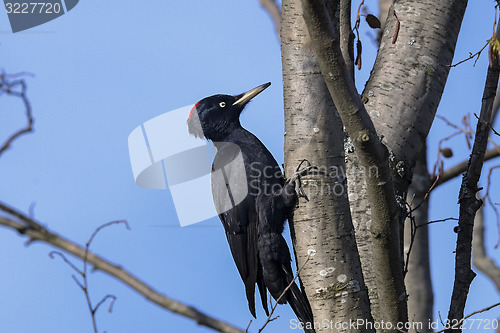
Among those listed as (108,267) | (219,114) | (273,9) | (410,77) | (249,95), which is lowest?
(108,267)

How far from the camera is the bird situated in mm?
3557

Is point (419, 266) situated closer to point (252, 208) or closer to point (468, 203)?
point (252, 208)

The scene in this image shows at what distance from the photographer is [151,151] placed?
337 centimetres

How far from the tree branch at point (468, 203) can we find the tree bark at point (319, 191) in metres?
0.45

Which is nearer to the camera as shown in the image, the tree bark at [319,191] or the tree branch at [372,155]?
the tree branch at [372,155]

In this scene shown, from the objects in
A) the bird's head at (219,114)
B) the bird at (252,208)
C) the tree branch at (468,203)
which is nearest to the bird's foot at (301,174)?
the bird at (252,208)

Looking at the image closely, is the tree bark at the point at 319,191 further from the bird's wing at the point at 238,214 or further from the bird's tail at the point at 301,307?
the bird's wing at the point at 238,214

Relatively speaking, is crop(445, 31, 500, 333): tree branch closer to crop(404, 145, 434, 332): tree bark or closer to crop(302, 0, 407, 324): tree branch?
crop(302, 0, 407, 324): tree branch

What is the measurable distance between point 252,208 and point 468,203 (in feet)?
4.80

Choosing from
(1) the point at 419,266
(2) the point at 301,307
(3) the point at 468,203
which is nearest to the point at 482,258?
(1) the point at 419,266

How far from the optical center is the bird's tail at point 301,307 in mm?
2732

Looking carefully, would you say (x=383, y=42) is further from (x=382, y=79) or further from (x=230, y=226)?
(x=230, y=226)

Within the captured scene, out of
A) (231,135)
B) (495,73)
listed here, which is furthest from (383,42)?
(231,135)

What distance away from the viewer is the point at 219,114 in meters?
4.38
